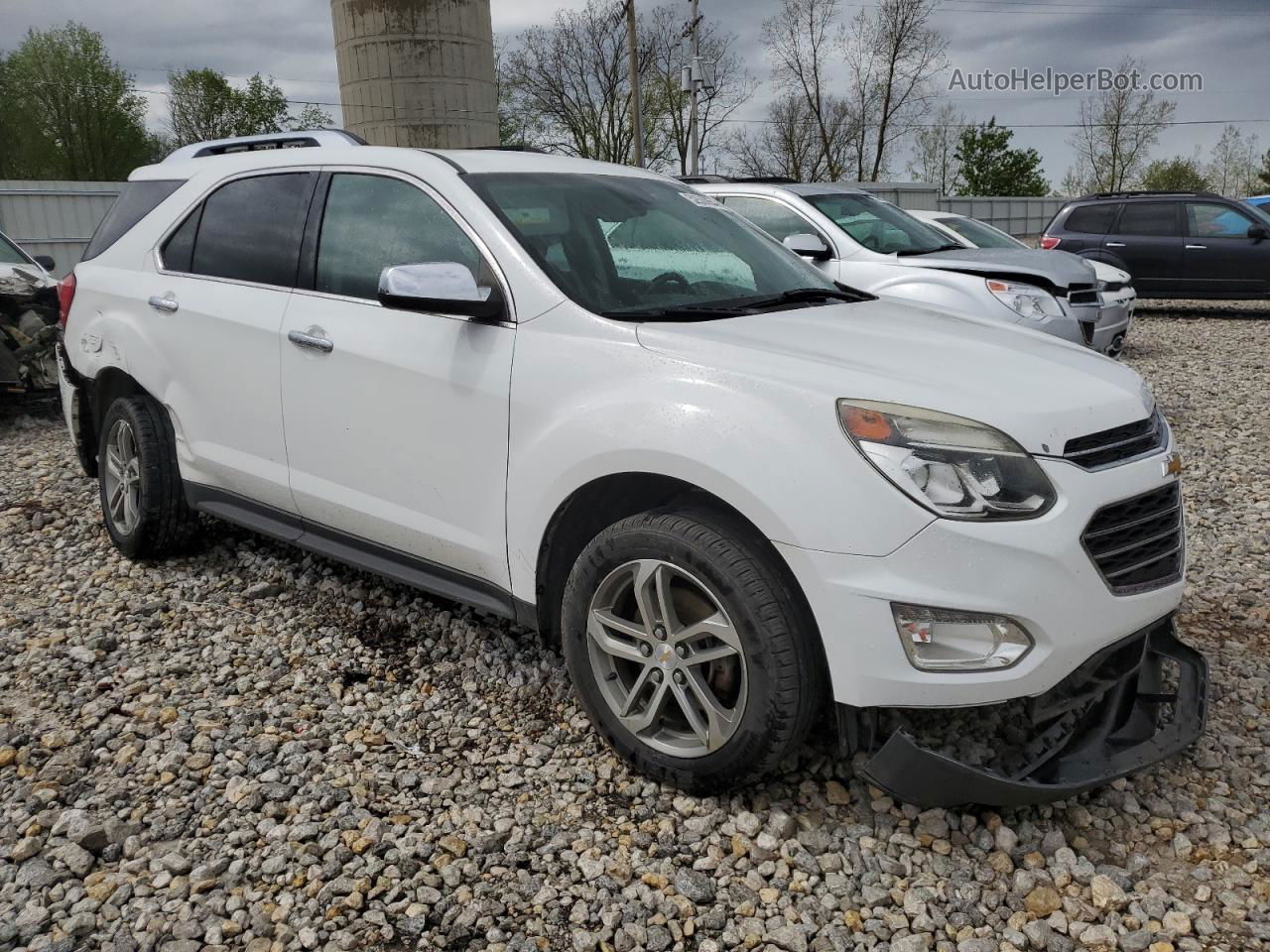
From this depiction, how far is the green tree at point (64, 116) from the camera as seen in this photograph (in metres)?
44.7

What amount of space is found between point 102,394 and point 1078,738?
4360 millimetres

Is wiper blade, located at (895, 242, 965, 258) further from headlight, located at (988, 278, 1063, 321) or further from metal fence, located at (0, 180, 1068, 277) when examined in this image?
metal fence, located at (0, 180, 1068, 277)

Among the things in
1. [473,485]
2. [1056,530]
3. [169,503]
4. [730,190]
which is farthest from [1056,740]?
[730,190]

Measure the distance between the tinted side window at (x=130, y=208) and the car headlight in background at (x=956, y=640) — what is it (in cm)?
369

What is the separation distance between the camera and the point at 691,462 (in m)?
2.68

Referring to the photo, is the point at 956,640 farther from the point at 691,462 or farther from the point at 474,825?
the point at 474,825

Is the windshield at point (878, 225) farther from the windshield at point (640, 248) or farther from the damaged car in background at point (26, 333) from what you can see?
the damaged car in background at point (26, 333)

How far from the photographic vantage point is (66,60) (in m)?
46.5

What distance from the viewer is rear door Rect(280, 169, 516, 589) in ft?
10.6

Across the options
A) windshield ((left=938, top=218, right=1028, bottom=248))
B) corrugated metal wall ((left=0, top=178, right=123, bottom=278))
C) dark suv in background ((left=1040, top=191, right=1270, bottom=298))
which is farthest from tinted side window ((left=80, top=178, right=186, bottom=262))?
corrugated metal wall ((left=0, top=178, right=123, bottom=278))

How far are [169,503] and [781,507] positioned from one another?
3160 millimetres

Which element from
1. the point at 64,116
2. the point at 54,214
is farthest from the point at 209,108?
the point at 54,214

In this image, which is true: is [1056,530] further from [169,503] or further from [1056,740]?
[169,503]

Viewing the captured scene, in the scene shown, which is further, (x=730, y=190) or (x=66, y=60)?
(x=66, y=60)
